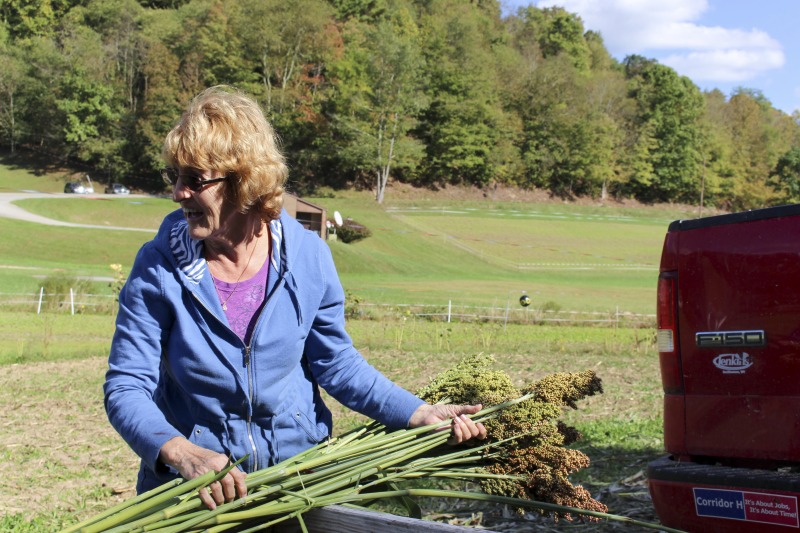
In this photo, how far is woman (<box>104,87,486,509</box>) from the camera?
2.54 metres

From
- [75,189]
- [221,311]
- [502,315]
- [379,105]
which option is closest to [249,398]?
[221,311]

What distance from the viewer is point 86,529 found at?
2.07 metres

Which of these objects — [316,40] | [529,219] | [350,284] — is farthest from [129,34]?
[350,284]

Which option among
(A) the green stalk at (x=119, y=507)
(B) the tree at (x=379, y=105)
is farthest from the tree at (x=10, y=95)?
→ (A) the green stalk at (x=119, y=507)

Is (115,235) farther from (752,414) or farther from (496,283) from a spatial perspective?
(752,414)

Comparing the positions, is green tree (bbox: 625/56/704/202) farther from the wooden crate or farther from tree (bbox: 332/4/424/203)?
the wooden crate

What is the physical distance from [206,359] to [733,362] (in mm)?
2455

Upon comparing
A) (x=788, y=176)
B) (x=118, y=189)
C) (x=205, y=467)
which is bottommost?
(x=118, y=189)

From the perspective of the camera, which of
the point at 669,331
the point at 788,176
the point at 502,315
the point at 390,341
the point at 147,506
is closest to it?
the point at 147,506

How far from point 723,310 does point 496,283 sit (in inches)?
1435

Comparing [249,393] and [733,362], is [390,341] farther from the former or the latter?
[249,393]

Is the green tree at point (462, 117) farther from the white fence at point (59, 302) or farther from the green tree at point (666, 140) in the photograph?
the white fence at point (59, 302)

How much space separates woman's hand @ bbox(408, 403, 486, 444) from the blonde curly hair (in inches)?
32.2

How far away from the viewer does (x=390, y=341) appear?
15992 millimetres
